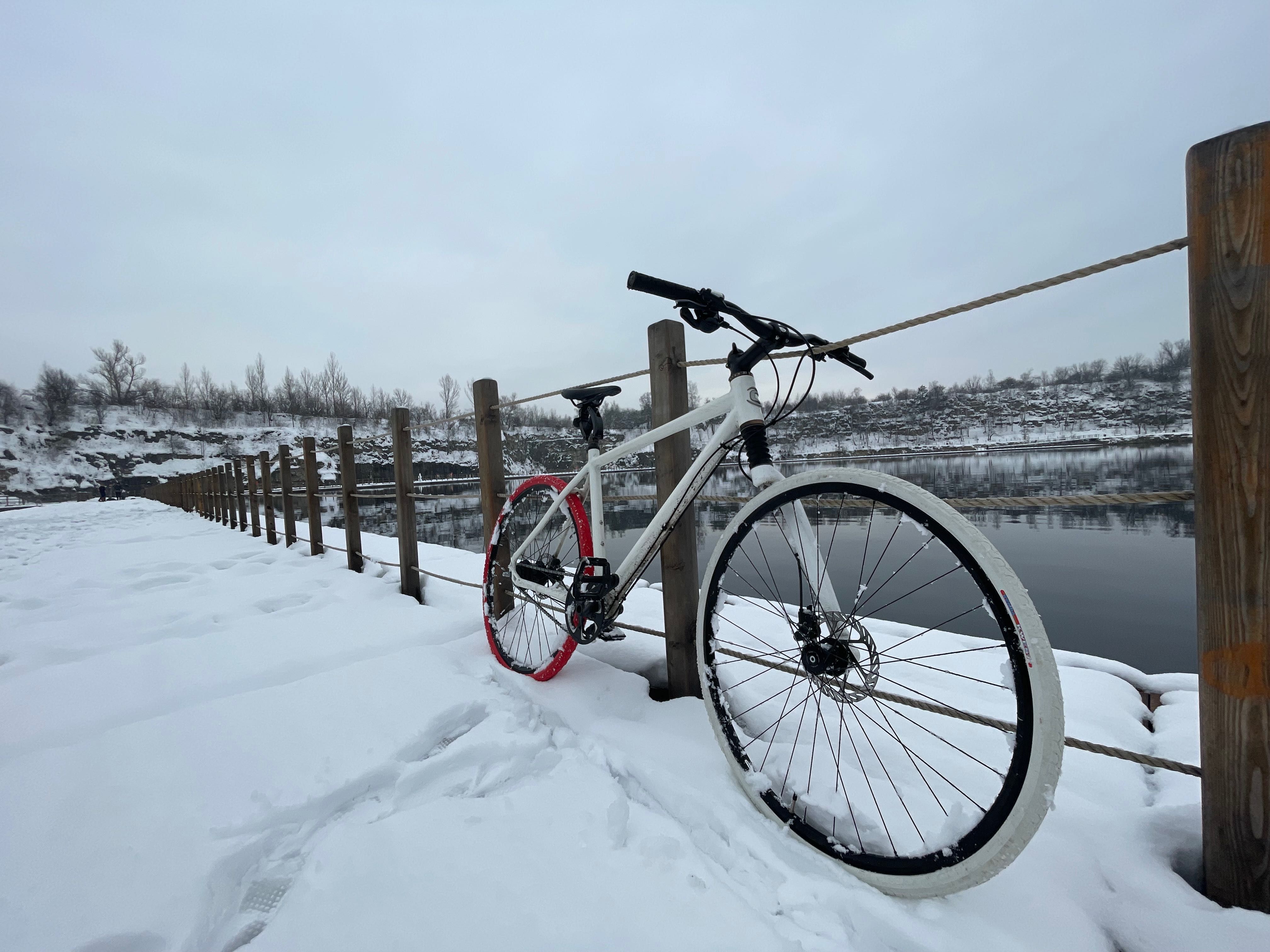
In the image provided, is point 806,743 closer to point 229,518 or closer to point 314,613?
point 314,613

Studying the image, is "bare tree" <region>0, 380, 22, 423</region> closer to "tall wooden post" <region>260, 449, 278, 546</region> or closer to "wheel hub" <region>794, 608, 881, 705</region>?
"tall wooden post" <region>260, 449, 278, 546</region>

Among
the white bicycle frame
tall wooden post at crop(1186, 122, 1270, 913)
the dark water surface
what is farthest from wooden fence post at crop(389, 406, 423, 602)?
tall wooden post at crop(1186, 122, 1270, 913)

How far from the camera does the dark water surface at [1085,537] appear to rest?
6.65ft

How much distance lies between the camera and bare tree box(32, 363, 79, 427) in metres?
39.6

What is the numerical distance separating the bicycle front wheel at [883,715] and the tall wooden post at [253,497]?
696 cm

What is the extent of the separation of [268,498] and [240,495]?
7.70 feet

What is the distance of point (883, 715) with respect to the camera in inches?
46.9

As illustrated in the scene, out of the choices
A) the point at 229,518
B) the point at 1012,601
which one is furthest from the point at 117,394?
the point at 1012,601

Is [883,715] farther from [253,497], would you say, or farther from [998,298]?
[253,497]

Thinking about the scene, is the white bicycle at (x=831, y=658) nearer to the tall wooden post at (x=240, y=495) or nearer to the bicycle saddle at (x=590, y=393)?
the bicycle saddle at (x=590, y=393)

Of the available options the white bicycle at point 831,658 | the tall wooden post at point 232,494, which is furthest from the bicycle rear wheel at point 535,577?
the tall wooden post at point 232,494

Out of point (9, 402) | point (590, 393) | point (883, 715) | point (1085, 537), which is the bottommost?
point (1085, 537)

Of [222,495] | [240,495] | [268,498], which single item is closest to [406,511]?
[268,498]

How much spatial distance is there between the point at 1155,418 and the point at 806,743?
1.51 m
